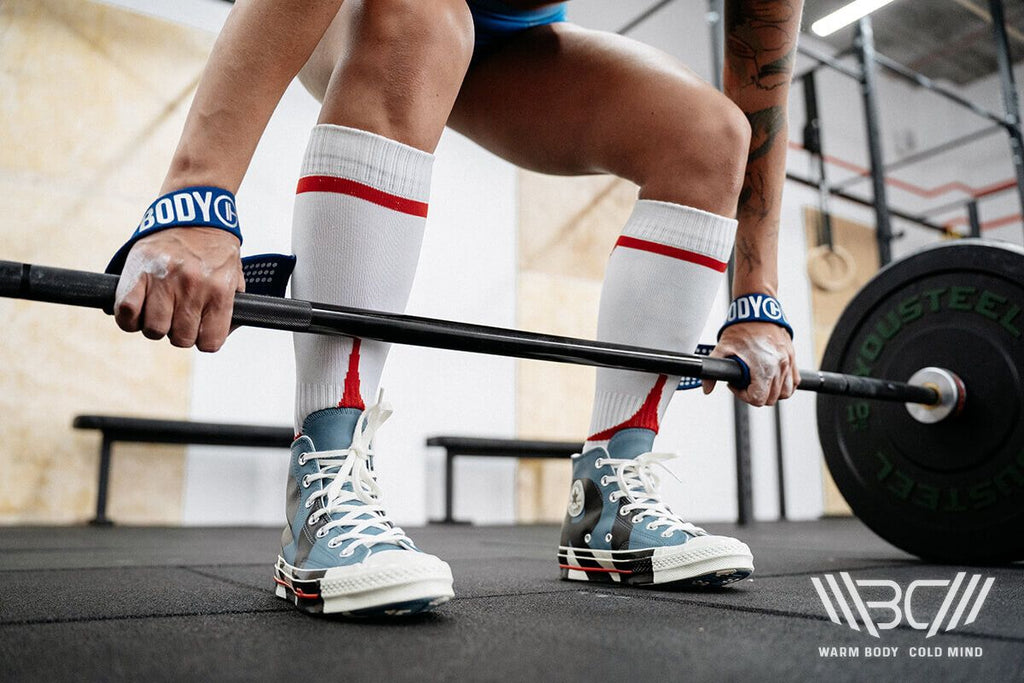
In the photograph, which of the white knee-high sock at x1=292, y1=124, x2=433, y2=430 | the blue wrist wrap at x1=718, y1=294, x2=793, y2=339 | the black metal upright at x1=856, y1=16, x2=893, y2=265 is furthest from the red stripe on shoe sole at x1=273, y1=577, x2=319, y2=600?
the black metal upright at x1=856, y1=16, x2=893, y2=265

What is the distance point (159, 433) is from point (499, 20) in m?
2.25

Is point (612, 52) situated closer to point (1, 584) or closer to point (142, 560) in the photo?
point (1, 584)

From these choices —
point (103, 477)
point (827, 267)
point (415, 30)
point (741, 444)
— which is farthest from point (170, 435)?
point (827, 267)

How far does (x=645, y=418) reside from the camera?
1008 millimetres

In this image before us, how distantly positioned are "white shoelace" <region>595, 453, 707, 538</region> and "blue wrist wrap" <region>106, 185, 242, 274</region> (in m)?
0.53

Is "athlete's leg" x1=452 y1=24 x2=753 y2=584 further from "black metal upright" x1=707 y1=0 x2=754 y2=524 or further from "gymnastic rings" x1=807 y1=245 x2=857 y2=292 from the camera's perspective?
"gymnastic rings" x1=807 y1=245 x2=857 y2=292

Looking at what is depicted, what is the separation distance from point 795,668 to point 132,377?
2.97 meters

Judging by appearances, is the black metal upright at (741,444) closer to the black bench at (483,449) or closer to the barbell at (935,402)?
the black bench at (483,449)

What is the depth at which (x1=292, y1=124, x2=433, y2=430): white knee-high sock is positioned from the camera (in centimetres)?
76

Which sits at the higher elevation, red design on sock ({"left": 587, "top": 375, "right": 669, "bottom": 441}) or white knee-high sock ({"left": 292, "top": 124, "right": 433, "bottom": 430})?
white knee-high sock ({"left": 292, "top": 124, "right": 433, "bottom": 430})

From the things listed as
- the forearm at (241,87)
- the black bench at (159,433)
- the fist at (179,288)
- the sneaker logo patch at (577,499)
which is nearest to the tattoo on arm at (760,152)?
the sneaker logo patch at (577,499)

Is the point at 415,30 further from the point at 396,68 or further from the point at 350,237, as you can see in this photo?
the point at 350,237

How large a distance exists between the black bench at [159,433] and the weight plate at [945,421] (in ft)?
6.03

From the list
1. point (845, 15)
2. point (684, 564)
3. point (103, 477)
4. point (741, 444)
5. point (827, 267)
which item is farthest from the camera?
point (827, 267)
